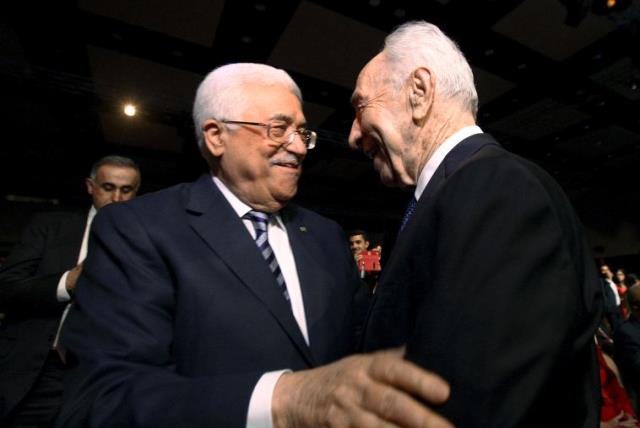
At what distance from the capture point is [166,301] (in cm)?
90

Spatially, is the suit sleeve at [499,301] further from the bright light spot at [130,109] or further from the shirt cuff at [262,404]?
the bright light spot at [130,109]

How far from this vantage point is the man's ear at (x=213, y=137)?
1284 mm

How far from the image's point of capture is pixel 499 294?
23.6 inches

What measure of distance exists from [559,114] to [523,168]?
7.64 m

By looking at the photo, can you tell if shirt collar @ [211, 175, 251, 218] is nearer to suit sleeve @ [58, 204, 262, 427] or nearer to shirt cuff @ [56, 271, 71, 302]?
suit sleeve @ [58, 204, 262, 427]

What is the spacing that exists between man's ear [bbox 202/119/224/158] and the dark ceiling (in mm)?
3439

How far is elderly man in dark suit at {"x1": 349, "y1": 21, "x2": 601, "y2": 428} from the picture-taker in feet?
1.94

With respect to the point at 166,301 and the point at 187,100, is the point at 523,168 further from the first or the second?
the point at 187,100

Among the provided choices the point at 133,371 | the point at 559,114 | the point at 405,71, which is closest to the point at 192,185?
the point at 133,371

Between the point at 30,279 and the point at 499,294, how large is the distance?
6.55 feet

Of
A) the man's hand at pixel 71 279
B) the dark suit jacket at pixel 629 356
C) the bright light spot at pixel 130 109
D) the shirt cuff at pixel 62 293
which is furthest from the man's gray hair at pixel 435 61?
the bright light spot at pixel 130 109

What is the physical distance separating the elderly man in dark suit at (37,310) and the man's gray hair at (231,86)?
0.96 metres

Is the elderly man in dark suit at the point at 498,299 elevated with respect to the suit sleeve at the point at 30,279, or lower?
elevated

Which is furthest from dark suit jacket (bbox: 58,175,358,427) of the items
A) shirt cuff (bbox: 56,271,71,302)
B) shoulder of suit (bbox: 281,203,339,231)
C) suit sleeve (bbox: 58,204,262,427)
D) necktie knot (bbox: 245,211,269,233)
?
shirt cuff (bbox: 56,271,71,302)
